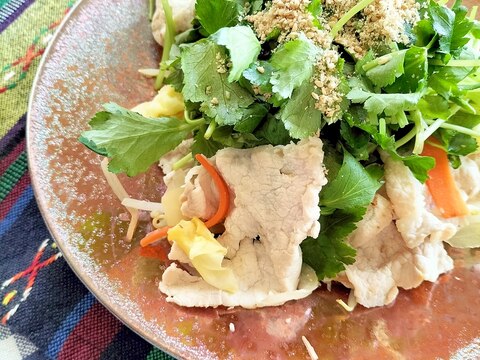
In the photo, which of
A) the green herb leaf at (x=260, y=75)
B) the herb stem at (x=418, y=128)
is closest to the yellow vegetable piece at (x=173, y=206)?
the green herb leaf at (x=260, y=75)

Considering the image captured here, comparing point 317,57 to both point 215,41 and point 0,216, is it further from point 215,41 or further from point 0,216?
point 0,216

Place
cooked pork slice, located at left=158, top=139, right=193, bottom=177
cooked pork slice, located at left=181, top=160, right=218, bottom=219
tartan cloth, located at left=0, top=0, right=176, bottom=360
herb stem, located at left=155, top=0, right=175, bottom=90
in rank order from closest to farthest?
1. cooked pork slice, located at left=181, top=160, right=218, bottom=219
2. tartan cloth, located at left=0, top=0, right=176, bottom=360
3. cooked pork slice, located at left=158, top=139, right=193, bottom=177
4. herb stem, located at left=155, top=0, right=175, bottom=90

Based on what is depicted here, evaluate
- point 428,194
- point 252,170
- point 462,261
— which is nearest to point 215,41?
point 252,170

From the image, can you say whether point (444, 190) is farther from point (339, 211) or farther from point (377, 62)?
point (377, 62)

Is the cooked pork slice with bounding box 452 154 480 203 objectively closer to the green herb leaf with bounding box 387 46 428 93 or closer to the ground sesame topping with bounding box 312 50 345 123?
the green herb leaf with bounding box 387 46 428 93

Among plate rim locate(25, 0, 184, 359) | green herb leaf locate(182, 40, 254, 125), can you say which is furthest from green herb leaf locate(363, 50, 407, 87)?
plate rim locate(25, 0, 184, 359)

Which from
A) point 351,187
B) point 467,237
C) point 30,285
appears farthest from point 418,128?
point 30,285

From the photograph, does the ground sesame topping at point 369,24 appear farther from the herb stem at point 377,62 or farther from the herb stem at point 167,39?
the herb stem at point 167,39
